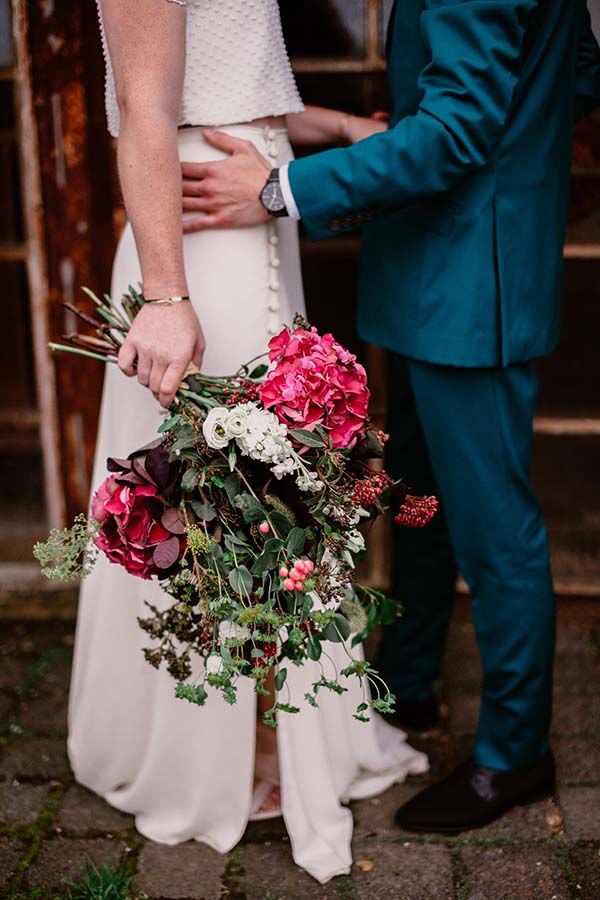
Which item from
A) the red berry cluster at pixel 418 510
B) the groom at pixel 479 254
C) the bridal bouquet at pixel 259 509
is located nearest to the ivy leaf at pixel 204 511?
the bridal bouquet at pixel 259 509

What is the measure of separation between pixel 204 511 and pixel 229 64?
0.92 metres

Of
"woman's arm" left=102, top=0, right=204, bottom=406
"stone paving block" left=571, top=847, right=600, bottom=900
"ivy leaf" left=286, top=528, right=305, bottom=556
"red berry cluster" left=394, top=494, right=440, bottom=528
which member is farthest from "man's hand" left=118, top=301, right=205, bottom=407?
"stone paving block" left=571, top=847, right=600, bottom=900

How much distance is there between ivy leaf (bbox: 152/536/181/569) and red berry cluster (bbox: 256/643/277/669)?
8.6 inches

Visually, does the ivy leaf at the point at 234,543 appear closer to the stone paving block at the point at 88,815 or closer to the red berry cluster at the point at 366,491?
the red berry cluster at the point at 366,491

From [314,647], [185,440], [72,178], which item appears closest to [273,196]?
[185,440]

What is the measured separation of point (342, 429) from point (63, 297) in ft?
5.00

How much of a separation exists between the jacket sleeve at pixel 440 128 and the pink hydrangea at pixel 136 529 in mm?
664

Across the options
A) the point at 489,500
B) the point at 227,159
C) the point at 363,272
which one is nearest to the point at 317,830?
the point at 489,500

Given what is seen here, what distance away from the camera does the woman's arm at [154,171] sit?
1.75 m

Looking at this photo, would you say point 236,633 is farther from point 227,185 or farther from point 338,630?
point 227,185

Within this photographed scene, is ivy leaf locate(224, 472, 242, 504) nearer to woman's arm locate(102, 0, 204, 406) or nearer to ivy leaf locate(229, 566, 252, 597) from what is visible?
ivy leaf locate(229, 566, 252, 597)

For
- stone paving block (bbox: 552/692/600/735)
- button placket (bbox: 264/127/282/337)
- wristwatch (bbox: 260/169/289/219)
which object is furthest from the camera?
stone paving block (bbox: 552/692/600/735)

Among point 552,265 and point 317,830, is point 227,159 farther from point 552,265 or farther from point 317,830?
point 317,830

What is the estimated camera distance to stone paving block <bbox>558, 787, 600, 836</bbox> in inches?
87.4
